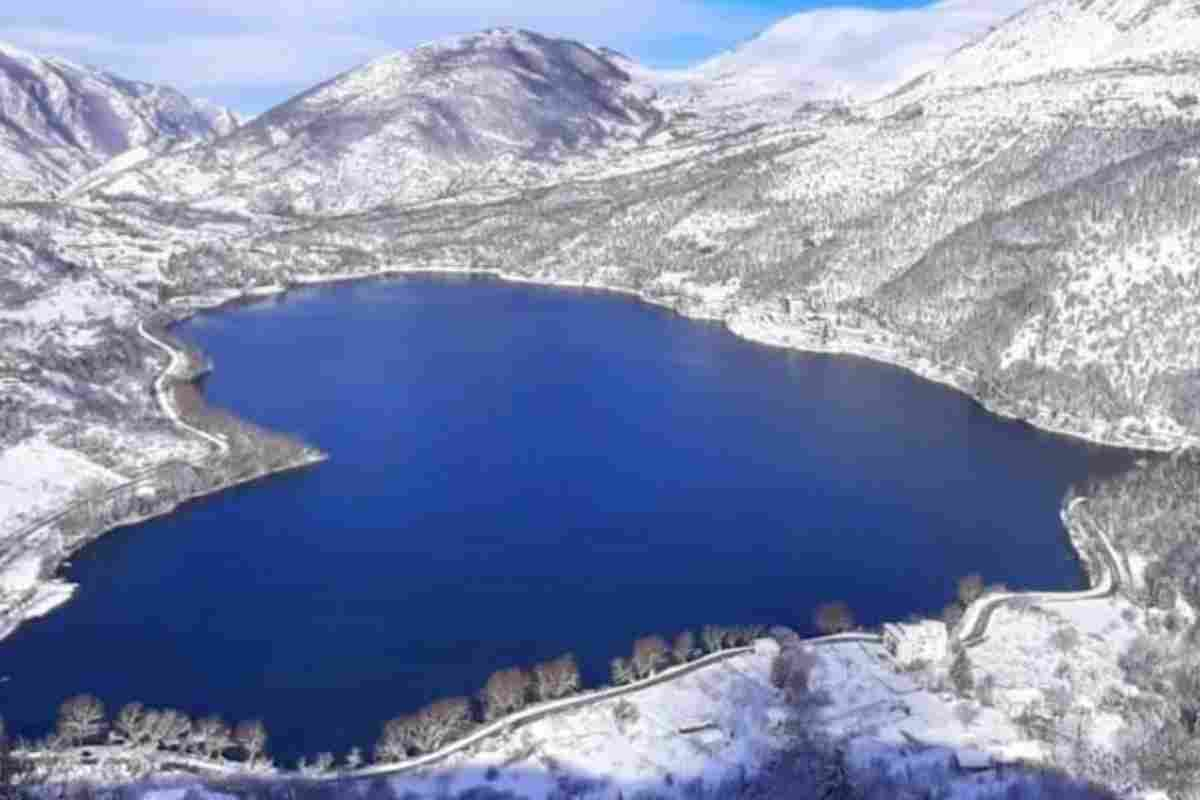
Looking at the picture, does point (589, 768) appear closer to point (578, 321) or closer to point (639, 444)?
point (639, 444)

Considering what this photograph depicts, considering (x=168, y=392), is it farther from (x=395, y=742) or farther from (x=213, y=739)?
(x=395, y=742)

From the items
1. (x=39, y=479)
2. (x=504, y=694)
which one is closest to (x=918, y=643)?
(x=504, y=694)

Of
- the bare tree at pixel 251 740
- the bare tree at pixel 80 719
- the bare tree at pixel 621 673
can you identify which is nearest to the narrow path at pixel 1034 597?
the bare tree at pixel 621 673

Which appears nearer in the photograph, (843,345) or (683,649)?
(683,649)

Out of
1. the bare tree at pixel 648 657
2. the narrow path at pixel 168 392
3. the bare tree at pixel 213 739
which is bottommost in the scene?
the bare tree at pixel 213 739

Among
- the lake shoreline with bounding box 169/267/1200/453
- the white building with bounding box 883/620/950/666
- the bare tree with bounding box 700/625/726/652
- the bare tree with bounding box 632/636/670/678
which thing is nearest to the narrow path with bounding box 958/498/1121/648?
the white building with bounding box 883/620/950/666

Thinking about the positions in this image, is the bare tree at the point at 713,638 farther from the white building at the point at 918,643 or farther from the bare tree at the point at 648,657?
the white building at the point at 918,643

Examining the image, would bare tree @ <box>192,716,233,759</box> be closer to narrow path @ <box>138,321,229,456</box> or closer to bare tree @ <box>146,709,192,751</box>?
bare tree @ <box>146,709,192,751</box>
